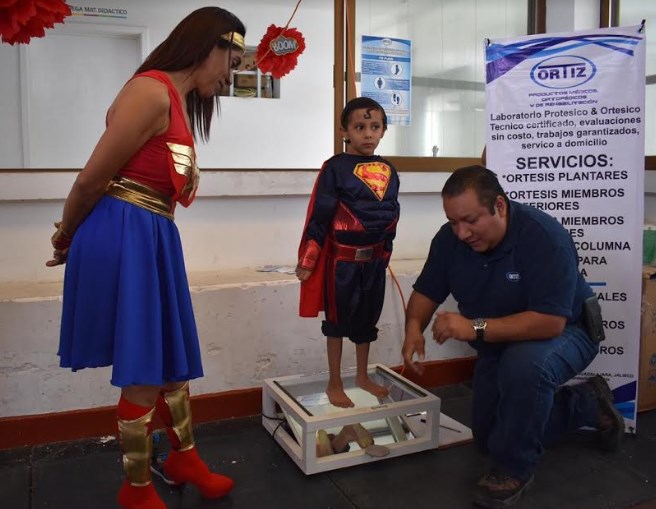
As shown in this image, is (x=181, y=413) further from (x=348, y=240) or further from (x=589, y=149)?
(x=589, y=149)

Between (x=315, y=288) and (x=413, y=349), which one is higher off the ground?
(x=315, y=288)

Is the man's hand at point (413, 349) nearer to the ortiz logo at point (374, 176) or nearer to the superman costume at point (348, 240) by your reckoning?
the superman costume at point (348, 240)

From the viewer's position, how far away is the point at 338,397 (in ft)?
7.34

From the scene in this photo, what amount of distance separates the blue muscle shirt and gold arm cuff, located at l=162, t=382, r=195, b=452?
86cm

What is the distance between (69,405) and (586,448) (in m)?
1.90

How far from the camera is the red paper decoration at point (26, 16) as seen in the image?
1.36m

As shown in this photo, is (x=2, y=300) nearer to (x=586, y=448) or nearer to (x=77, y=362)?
(x=77, y=362)

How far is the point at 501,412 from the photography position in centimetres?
183

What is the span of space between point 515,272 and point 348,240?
1.89 feet

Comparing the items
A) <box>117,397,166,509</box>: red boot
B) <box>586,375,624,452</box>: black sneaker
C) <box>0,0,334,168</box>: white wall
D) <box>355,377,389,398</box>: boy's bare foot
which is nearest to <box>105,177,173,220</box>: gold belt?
<box>117,397,166,509</box>: red boot

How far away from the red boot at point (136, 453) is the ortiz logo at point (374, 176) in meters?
1.04

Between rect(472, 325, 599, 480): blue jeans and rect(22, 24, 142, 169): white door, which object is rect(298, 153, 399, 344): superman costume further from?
rect(22, 24, 142, 169): white door

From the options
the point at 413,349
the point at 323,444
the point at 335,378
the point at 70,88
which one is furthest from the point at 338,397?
the point at 70,88

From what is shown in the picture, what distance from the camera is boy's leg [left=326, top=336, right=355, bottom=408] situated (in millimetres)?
2227
